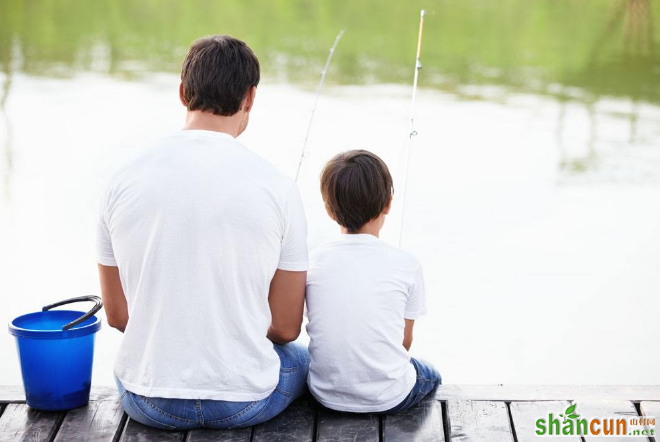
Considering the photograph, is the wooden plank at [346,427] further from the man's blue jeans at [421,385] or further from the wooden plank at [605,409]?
the wooden plank at [605,409]

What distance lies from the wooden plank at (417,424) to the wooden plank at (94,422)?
22.9 inches

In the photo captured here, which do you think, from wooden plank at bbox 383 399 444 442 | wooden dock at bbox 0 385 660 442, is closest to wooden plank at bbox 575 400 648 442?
wooden dock at bbox 0 385 660 442

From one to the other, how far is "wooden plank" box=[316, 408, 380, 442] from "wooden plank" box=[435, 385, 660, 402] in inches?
8.6

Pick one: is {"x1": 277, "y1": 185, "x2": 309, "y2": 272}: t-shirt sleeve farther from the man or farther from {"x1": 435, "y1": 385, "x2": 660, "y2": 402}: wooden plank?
{"x1": 435, "y1": 385, "x2": 660, "y2": 402}: wooden plank

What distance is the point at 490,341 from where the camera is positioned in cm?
321

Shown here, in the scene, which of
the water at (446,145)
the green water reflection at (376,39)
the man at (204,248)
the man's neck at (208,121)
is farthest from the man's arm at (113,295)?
the green water reflection at (376,39)

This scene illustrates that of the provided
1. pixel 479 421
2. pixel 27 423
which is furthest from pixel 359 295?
pixel 27 423

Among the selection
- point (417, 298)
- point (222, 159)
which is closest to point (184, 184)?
point (222, 159)

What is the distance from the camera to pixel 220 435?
6.34 feet

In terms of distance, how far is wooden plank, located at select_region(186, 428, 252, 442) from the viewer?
1916 millimetres

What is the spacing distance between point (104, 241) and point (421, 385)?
0.78 meters

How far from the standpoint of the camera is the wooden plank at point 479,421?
1.97 metres

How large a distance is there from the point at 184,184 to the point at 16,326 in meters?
0.63

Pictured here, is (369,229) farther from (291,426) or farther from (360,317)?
(291,426)
